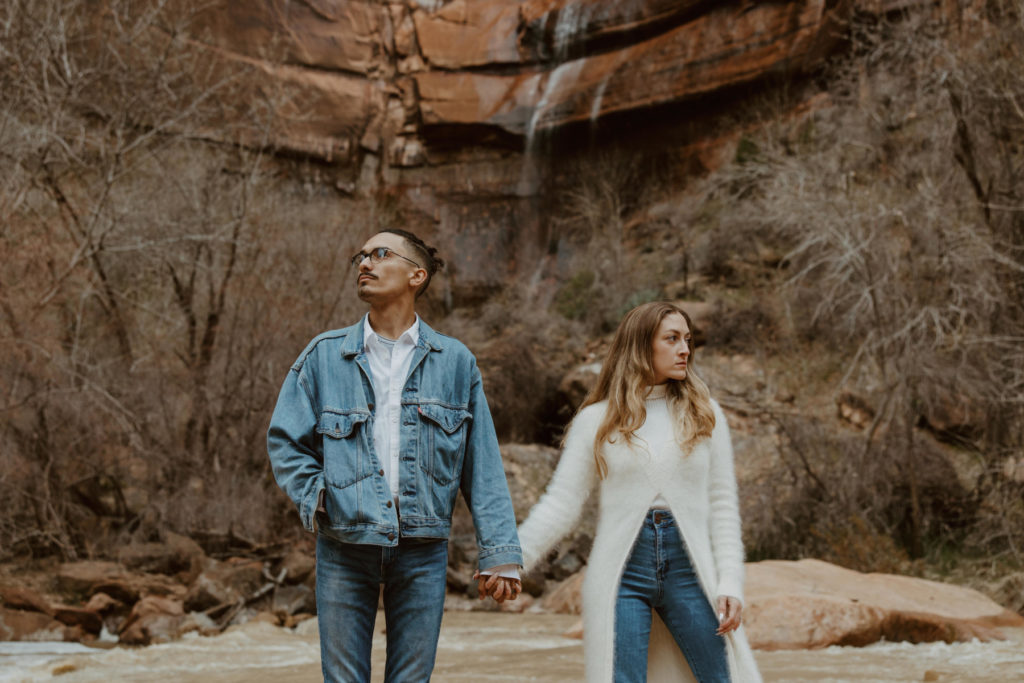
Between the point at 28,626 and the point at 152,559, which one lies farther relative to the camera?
the point at 152,559

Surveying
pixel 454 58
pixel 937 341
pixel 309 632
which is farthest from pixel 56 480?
pixel 454 58

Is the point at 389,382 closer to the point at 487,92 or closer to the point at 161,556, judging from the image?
the point at 161,556

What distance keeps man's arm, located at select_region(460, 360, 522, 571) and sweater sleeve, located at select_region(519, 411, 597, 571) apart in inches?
8.9

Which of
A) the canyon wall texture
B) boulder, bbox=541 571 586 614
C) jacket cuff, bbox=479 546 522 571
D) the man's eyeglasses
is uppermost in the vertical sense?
the canyon wall texture

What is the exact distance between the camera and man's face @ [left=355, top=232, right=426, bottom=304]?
2.89 meters

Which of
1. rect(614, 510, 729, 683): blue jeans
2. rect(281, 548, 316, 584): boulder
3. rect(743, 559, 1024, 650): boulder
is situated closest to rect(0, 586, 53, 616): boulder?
rect(281, 548, 316, 584): boulder

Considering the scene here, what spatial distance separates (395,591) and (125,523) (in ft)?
37.8

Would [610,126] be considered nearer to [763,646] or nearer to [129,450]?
[129,450]

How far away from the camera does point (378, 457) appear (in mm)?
2695

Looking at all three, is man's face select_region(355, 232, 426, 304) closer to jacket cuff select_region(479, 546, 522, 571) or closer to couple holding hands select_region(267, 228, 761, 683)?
couple holding hands select_region(267, 228, 761, 683)

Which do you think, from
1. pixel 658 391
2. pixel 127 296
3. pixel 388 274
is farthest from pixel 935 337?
pixel 127 296

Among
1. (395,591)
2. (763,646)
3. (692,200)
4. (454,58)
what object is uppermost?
(454,58)

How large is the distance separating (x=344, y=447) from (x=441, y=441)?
0.94 ft

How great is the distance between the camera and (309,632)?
979cm
